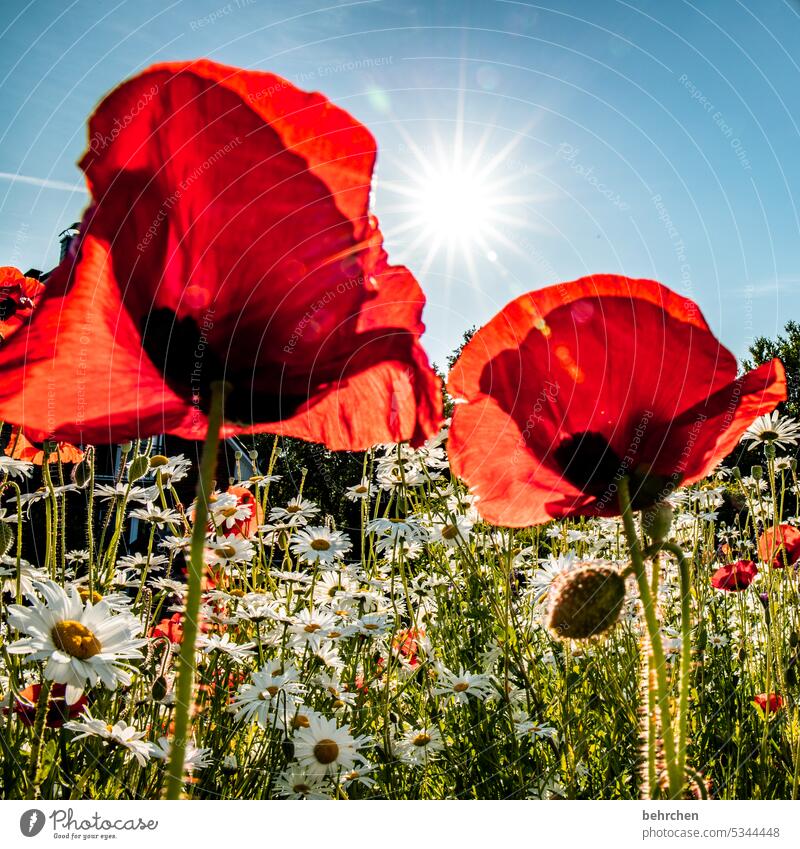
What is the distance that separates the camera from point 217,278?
0.89ft

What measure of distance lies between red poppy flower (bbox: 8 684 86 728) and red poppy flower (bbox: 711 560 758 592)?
89cm

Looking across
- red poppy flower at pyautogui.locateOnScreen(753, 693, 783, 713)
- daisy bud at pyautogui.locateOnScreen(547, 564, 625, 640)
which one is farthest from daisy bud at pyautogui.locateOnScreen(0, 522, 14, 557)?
red poppy flower at pyautogui.locateOnScreen(753, 693, 783, 713)

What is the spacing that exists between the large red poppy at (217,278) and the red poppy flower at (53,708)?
0.96 ft

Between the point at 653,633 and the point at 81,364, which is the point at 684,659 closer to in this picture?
the point at 653,633

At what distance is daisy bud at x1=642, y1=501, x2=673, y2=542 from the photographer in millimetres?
316

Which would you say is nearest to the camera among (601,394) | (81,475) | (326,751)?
A: (601,394)

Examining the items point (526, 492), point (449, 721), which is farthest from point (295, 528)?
point (526, 492)

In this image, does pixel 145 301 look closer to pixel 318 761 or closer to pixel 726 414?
pixel 726 414

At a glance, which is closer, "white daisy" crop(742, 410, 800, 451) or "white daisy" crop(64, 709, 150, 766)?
"white daisy" crop(64, 709, 150, 766)

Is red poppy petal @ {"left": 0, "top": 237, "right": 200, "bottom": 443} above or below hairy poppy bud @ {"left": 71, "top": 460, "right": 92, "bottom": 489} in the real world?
below

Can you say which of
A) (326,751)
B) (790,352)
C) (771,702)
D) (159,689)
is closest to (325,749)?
(326,751)

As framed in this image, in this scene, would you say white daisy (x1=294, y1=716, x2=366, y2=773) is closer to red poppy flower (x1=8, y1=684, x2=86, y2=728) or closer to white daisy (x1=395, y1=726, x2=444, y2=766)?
white daisy (x1=395, y1=726, x2=444, y2=766)

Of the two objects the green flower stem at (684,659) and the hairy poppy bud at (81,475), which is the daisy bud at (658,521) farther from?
the hairy poppy bud at (81,475)

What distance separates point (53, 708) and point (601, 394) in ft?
1.39
